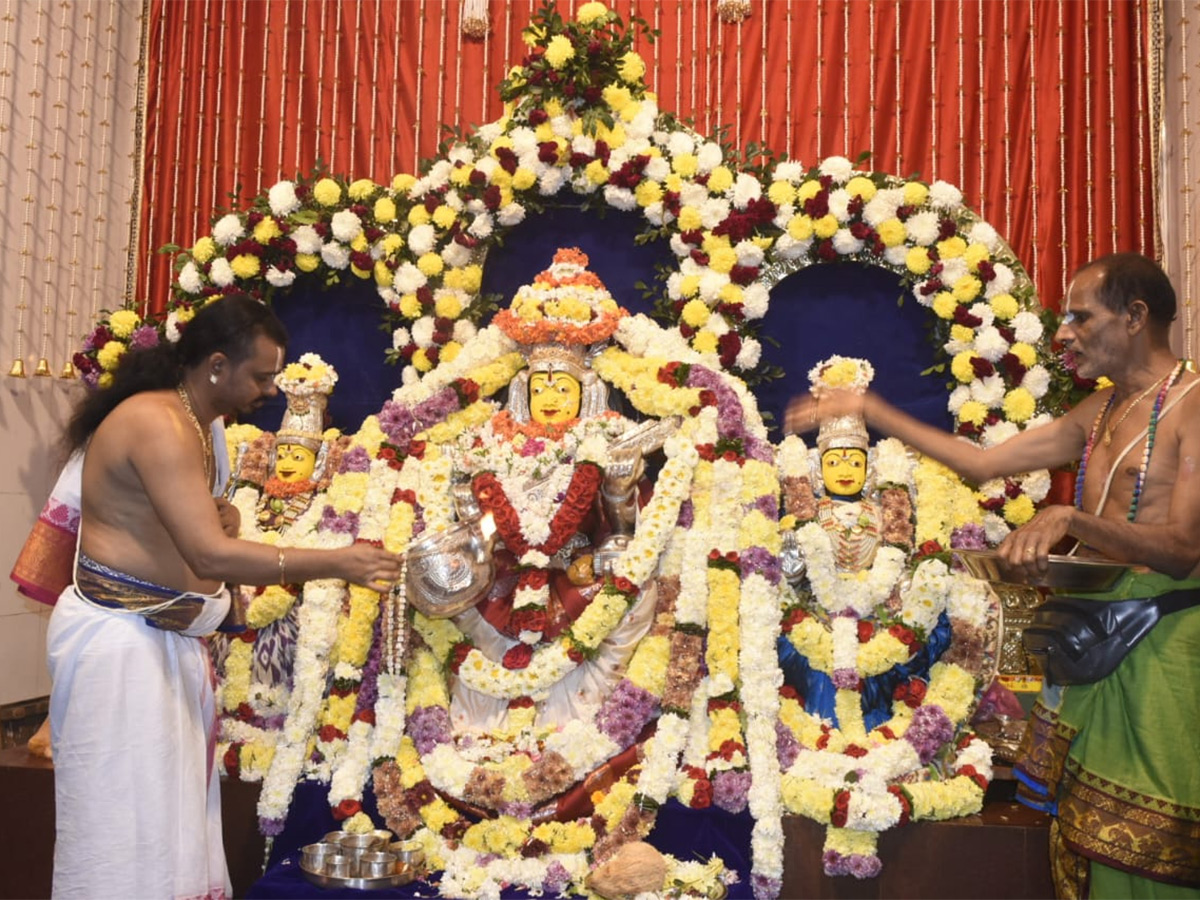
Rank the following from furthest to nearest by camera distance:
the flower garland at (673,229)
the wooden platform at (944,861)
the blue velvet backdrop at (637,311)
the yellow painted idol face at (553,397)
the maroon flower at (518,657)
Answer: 1. the blue velvet backdrop at (637,311)
2. the flower garland at (673,229)
3. the yellow painted idol face at (553,397)
4. the maroon flower at (518,657)
5. the wooden platform at (944,861)

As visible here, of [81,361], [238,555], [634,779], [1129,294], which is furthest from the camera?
[81,361]

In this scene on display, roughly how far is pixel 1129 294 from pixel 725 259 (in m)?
2.58

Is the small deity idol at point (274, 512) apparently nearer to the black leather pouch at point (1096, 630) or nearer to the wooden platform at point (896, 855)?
the wooden platform at point (896, 855)

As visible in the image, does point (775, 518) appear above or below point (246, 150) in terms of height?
below

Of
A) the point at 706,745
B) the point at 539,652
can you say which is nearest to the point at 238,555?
the point at 539,652

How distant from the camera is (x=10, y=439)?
628 cm

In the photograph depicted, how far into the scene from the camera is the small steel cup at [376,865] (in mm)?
4301

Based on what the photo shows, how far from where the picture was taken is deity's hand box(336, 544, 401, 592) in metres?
3.37

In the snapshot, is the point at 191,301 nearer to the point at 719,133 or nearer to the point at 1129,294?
the point at 719,133

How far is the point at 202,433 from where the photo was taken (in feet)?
11.2

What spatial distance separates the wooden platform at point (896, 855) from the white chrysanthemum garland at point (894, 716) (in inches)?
3.6

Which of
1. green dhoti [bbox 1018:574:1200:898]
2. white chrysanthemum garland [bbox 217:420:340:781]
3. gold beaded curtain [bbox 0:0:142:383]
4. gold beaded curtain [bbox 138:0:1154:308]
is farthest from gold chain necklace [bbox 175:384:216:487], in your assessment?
gold beaded curtain [bbox 138:0:1154:308]

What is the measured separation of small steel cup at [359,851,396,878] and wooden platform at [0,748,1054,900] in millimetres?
807

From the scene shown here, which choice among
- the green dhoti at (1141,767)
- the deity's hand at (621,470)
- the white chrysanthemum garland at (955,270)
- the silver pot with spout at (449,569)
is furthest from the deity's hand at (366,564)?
the white chrysanthemum garland at (955,270)
